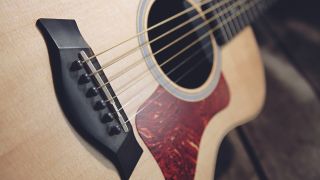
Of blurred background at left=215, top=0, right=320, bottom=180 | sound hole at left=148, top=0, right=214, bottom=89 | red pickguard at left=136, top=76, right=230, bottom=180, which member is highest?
sound hole at left=148, top=0, right=214, bottom=89

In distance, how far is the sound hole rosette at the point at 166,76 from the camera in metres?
0.56

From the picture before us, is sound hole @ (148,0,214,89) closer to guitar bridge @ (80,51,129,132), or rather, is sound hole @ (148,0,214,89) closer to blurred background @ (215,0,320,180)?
guitar bridge @ (80,51,129,132)

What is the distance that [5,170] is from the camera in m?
0.37

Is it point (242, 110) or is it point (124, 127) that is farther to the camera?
point (242, 110)

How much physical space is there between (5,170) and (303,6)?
117cm

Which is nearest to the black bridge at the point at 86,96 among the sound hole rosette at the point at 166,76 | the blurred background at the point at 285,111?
the sound hole rosette at the point at 166,76

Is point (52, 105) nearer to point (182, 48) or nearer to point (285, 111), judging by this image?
point (182, 48)

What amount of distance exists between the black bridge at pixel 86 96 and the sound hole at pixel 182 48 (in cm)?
15

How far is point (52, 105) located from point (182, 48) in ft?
1.06

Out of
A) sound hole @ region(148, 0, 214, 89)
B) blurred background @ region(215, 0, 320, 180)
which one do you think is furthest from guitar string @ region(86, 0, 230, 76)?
blurred background @ region(215, 0, 320, 180)

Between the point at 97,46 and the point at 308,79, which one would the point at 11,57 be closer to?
the point at 97,46

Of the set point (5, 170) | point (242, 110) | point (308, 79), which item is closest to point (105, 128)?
point (5, 170)

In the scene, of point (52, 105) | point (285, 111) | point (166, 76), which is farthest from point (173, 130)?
point (285, 111)

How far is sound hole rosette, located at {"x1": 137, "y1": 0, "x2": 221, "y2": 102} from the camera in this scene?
56 cm
